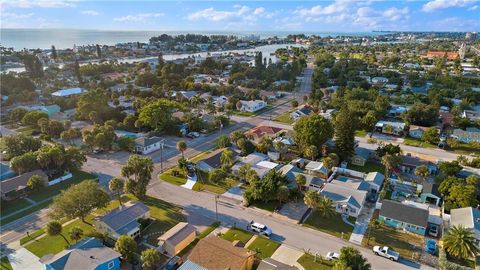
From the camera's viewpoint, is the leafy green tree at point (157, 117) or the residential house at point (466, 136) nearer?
the residential house at point (466, 136)

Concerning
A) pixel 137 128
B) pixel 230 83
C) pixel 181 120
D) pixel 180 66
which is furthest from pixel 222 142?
pixel 180 66

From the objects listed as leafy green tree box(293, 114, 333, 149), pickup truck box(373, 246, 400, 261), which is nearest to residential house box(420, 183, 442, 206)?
pickup truck box(373, 246, 400, 261)

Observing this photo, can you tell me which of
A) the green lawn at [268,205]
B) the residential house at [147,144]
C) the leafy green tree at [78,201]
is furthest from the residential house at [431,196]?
the residential house at [147,144]

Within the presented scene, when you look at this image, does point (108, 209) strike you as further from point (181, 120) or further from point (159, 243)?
point (181, 120)

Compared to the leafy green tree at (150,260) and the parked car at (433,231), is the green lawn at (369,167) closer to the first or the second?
the parked car at (433,231)

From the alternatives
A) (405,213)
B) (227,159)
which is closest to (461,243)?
(405,213)

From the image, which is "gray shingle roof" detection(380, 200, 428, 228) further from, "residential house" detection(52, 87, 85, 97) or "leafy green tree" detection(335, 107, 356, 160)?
"residential house" detection(52, 87, 85, 97)
